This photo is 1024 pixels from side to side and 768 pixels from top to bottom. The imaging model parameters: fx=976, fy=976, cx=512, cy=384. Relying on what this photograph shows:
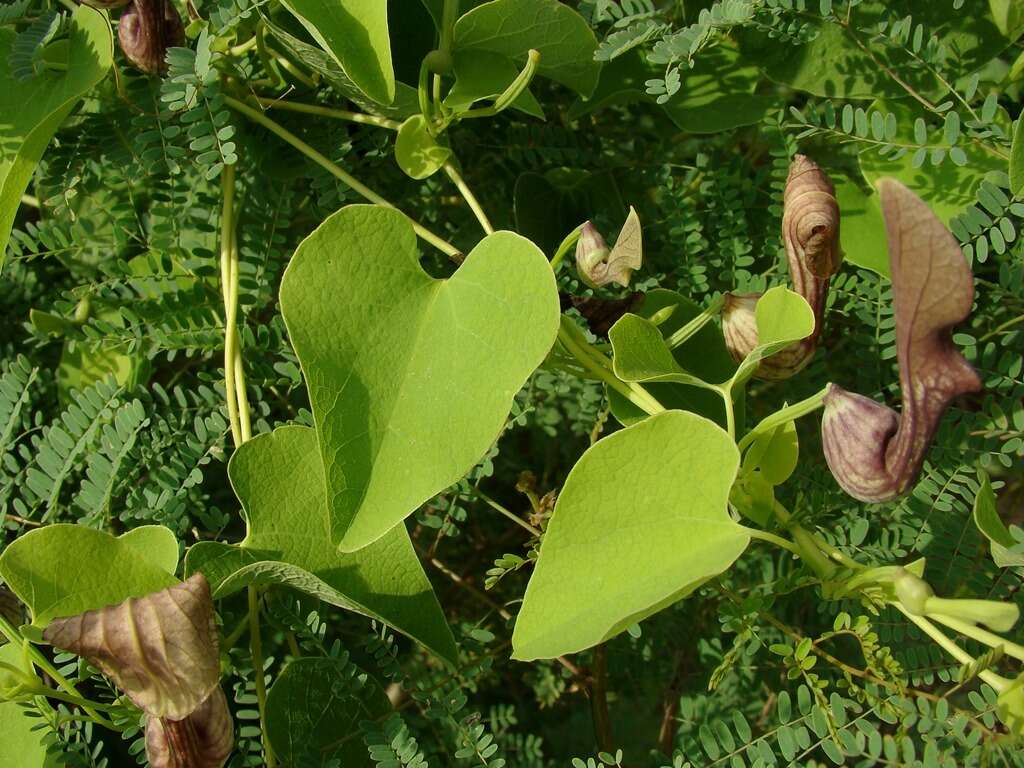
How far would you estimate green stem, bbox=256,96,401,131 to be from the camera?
74 centimetres

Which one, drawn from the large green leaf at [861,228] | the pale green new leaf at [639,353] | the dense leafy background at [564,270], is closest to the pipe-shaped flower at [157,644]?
the dense leafy background at [564,270]

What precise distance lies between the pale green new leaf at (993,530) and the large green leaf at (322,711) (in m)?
0.41

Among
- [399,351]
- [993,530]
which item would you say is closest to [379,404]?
[399,351]

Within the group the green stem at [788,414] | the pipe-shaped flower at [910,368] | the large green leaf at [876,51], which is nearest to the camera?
the pipe-shaped flower at [910,368]

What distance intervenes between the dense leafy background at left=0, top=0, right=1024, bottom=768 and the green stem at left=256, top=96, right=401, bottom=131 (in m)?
0.01

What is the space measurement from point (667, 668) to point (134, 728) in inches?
19.8

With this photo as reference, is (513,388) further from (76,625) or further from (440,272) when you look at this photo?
(440,272)

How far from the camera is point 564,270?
2.61ft

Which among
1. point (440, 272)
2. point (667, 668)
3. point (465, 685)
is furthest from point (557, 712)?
point (440, 272)

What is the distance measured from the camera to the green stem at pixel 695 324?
0.63 m

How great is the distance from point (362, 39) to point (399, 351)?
205 mm

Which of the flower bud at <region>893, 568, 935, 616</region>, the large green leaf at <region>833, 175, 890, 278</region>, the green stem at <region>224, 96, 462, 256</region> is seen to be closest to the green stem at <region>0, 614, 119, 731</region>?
the green stem at <region>224, 96, 462, 256</region>

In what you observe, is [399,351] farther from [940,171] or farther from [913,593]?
[940,171]

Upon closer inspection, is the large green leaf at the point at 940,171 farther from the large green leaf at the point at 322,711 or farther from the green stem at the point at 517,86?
the large green leaf at the point at 322,711
